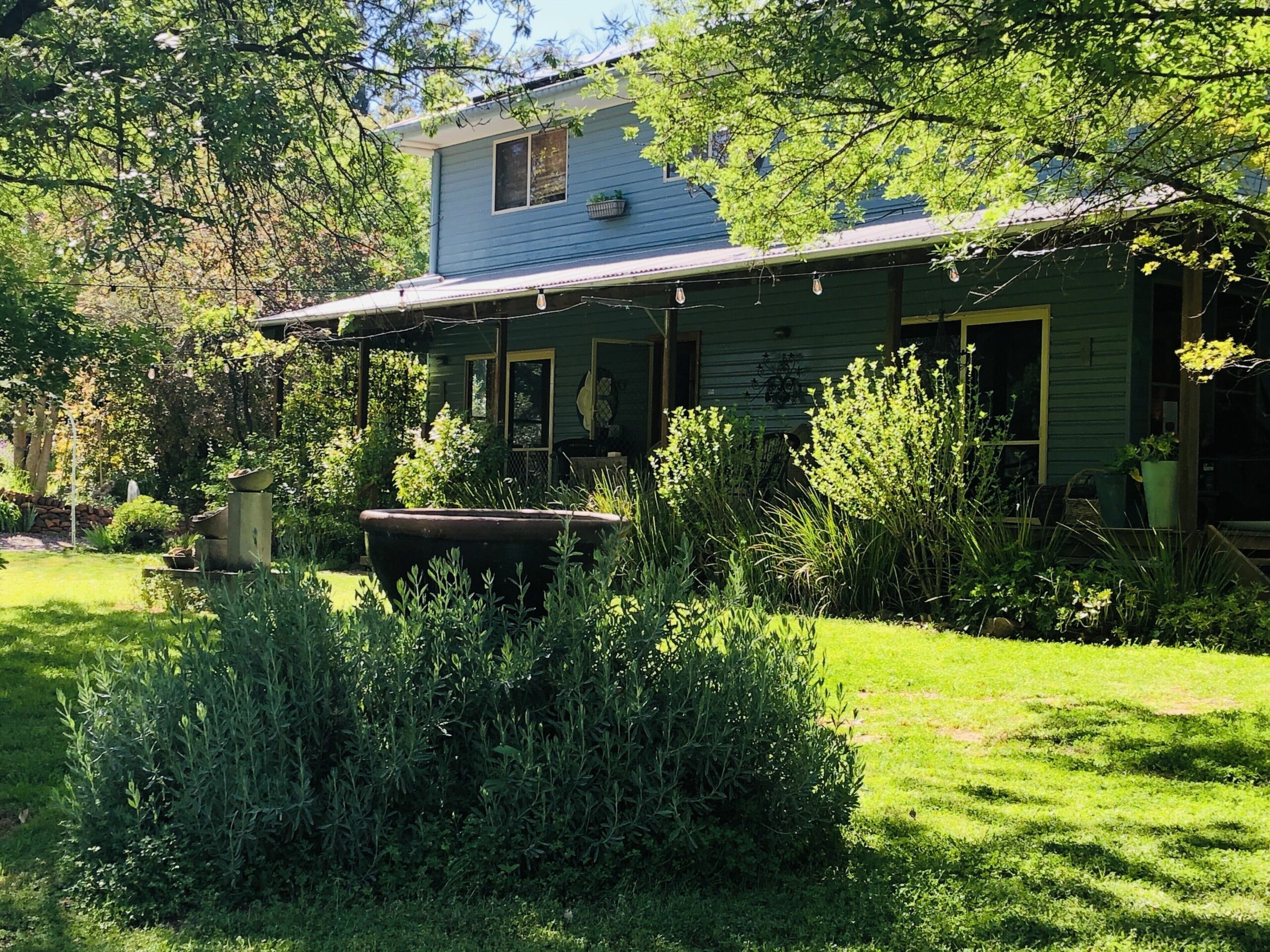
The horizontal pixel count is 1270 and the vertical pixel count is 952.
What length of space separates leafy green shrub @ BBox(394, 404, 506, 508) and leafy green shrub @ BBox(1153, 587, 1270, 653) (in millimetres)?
8085

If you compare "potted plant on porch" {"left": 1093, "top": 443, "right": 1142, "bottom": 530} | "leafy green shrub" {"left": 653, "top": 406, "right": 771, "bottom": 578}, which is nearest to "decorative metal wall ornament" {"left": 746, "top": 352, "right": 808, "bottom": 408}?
"leafy green shrub" {"left": 653, "top": 406, "right": 771, "bottom": 578}

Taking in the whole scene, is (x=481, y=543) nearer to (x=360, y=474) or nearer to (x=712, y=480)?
(x=712, y=480)

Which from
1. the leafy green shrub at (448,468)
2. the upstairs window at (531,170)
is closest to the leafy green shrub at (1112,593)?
the leafy green shrub at (448,468)

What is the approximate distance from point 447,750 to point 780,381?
36.7ft

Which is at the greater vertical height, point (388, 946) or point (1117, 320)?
point (1117, 320)

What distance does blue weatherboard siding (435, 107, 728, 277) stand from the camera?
16.0m

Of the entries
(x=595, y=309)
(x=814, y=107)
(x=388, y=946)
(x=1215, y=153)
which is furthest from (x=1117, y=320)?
(x=388, y=946)

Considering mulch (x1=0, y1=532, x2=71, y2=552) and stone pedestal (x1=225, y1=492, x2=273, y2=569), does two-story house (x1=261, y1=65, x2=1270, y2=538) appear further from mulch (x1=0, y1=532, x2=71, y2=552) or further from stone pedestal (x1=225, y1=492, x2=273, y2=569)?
mulch (x1=0, y1=532, x2=71, y2=552)

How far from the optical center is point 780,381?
14.9 meters

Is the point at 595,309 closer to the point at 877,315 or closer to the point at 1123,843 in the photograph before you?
the point at 877,315

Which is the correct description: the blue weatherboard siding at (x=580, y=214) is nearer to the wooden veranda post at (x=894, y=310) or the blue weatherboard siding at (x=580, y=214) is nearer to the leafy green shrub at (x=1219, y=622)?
the wooden veranda post at (x=894, y=310)

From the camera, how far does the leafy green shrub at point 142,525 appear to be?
17281 millimetres

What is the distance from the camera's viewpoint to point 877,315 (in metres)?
14.0

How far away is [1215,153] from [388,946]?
5.90m
